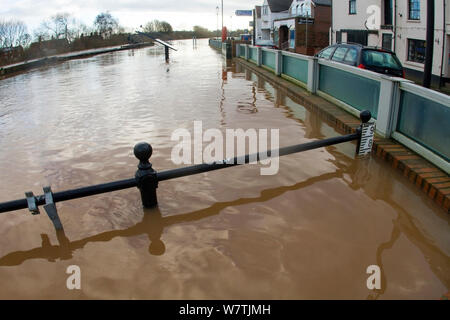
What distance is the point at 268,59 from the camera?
1645 cm

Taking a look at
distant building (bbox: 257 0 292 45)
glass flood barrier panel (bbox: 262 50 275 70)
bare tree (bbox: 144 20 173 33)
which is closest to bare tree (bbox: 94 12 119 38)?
distant building (bbox: 257 0 292 45)

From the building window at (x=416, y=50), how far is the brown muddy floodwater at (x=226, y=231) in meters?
12.6

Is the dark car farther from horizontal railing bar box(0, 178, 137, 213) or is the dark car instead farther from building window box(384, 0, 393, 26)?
building window box(384, 0, 393, 26)

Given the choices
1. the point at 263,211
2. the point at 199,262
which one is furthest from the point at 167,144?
the point at 199,262

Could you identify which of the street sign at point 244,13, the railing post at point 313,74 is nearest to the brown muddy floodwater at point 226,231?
the railing post at point 313,74

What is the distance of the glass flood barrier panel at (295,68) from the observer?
10660mm

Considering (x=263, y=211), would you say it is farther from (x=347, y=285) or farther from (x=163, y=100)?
(x=163, y=100)

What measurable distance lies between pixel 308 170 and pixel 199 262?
2.52 m

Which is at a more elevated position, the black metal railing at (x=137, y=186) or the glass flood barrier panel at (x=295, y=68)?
the glass flood barrier panel at (x=295, y=68)

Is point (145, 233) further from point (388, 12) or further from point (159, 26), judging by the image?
point (159, 26)

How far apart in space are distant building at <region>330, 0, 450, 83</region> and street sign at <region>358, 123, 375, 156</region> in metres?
11.4

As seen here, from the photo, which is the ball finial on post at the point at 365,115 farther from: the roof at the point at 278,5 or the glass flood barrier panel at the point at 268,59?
the roof at the point at 278,5

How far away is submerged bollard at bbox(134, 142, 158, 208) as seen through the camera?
3.65 m

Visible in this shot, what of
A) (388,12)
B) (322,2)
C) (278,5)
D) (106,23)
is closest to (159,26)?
(106,23)
